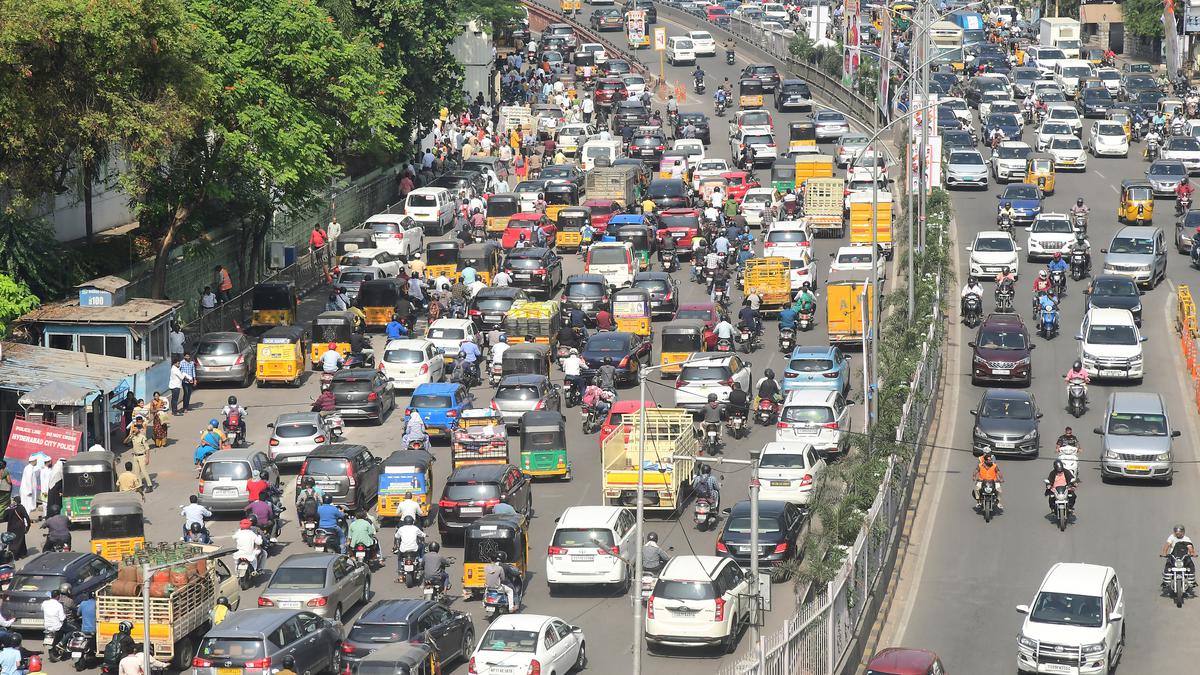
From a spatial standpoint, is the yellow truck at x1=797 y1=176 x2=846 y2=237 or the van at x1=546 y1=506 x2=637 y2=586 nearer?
the van at x1=546 y1=506 x2=637 y2=586

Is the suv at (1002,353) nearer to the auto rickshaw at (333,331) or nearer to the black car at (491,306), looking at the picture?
the black car at (491,306)

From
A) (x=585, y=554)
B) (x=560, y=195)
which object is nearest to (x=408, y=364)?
(x=585, y=554)

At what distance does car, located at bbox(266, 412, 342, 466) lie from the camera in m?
42.2

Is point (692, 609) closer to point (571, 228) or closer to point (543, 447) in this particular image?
point (543, 447)

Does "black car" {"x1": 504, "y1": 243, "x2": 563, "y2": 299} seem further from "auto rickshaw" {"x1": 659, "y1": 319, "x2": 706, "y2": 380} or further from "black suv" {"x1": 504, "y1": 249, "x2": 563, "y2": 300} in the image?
"auto rickshaw" {"x1": 659, "y1": 319, "x2": 706, "y2": 380}

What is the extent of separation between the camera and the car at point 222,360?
162 feet

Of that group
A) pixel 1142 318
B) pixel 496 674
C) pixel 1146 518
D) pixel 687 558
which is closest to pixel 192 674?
pixel 496 674

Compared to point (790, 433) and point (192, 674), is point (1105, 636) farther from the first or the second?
point (192, 674)

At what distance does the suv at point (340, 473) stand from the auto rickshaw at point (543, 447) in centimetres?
399

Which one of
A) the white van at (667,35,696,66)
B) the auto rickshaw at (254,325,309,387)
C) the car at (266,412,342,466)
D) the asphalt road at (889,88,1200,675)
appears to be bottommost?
the asphalt road at (889,88,1200,675)

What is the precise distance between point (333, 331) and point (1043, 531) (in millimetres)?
21056

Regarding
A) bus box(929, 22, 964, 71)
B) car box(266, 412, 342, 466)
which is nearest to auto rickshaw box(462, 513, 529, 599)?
car box(266, 412, 342, 466)

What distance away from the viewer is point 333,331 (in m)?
50.7

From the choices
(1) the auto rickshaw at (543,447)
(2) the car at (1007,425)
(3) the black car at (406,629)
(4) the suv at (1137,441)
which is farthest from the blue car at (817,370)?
(3) the black car at (406,629)
